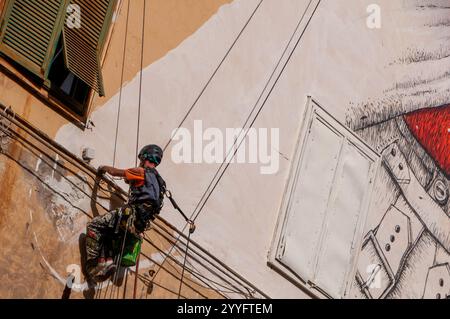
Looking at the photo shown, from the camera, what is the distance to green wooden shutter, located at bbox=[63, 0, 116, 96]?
1238 cm

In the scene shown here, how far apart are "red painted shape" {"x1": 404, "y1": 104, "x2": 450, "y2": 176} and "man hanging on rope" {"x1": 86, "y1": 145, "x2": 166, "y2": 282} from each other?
24.2ft

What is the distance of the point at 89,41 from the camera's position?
12.7 m

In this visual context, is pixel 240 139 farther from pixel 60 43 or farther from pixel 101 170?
pixel 60 43

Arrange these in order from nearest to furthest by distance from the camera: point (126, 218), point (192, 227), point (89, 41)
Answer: point (126, 218)
point (89, 41)
point (192, 227)

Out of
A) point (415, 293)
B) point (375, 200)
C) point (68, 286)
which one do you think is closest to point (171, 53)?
point (68, 286)

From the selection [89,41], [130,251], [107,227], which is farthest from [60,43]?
[130,251]

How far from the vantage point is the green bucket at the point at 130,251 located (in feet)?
39.5

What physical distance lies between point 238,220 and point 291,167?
1407 mm

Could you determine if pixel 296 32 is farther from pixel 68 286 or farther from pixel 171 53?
pixel 68 286

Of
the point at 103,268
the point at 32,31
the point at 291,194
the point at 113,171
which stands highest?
the point at 291,194

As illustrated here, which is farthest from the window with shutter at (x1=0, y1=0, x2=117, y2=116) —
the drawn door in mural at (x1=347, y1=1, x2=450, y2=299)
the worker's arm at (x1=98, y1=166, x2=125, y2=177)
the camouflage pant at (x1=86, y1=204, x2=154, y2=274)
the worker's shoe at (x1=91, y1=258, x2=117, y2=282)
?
the drawn door in mural at (x1=347, y1=1, x2=450, y2=299)

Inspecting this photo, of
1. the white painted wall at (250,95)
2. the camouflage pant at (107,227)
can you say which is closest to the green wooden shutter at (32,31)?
the white painted wall at (250,95)

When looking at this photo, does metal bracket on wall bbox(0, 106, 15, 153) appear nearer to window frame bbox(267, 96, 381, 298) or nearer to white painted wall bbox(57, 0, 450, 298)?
white painted wall bbox(57, 0, 450, 298)

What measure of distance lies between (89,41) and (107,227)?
2.16 metres
